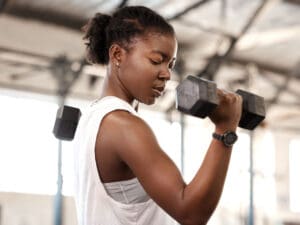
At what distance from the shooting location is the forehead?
1412 mm

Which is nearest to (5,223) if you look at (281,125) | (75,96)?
(75,96)

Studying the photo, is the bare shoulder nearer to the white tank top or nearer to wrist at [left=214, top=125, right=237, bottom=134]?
the white tank top

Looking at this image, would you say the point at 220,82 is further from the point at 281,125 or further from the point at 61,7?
the point at 61,7

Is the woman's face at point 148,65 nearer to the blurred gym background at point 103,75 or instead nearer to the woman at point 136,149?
the woman at point 136,149

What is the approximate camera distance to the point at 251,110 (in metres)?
1.43

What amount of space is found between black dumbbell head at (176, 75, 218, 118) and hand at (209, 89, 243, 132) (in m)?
0.03

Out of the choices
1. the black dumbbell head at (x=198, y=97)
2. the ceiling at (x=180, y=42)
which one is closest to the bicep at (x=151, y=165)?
the black dumbbell head at (x=198, y=97)

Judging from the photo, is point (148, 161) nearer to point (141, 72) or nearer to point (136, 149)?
point (136, 149)

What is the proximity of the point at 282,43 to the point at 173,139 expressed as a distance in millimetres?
2174

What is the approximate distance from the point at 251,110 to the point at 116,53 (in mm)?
357

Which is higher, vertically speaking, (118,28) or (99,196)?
(118,28)

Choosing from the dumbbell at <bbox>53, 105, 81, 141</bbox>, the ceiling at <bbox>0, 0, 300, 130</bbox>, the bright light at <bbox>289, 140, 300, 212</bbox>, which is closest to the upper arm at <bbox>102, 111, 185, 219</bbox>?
the dumbbell at <bbox>53, 105, 81, 141</bbox>

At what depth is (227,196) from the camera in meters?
9.54

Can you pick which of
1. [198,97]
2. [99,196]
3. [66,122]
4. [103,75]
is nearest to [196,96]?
[198,97]
